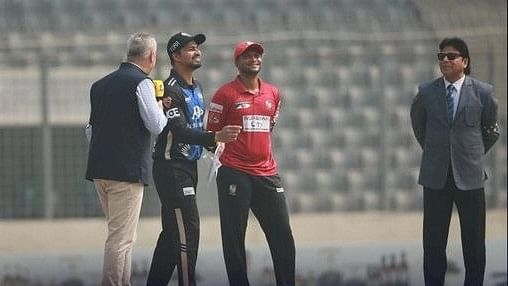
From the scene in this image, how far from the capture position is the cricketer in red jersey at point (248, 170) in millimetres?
7176

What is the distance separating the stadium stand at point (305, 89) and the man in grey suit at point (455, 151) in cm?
318

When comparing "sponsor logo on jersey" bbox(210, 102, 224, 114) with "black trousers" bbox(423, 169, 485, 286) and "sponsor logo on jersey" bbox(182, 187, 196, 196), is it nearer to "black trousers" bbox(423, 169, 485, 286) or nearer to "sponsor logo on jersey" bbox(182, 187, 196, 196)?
"sponsor logo on jersey" bbox(182, 187, 196, 196)

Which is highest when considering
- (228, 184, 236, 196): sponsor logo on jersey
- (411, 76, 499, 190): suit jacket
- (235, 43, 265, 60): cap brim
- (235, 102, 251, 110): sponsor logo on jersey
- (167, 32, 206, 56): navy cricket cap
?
(167, 32, 206, 56): navy cricket cap

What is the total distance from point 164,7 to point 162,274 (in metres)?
4.77

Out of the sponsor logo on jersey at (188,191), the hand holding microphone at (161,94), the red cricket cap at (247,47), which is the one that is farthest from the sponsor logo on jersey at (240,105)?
the sponsor logo on jersey at (188,191)

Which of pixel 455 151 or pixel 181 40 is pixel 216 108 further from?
pixel 455 151

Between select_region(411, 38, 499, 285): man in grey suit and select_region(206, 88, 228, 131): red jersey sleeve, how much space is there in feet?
3.60

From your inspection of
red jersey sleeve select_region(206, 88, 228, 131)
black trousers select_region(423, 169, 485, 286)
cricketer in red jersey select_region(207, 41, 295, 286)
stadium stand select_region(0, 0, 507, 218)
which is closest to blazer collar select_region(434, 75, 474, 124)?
black trousers select_region(423, 169, 485, 286)

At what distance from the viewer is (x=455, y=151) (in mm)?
7309

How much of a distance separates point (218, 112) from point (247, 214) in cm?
58

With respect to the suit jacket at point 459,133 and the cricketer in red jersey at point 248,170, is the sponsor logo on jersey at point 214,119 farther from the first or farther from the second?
the suit jacket at point 459,133

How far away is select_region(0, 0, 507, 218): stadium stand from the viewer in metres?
10.4

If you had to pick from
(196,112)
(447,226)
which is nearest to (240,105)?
(196,112)

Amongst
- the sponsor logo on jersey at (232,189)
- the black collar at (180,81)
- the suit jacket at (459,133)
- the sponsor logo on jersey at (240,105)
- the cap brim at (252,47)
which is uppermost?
the cap brim at (252,47)
